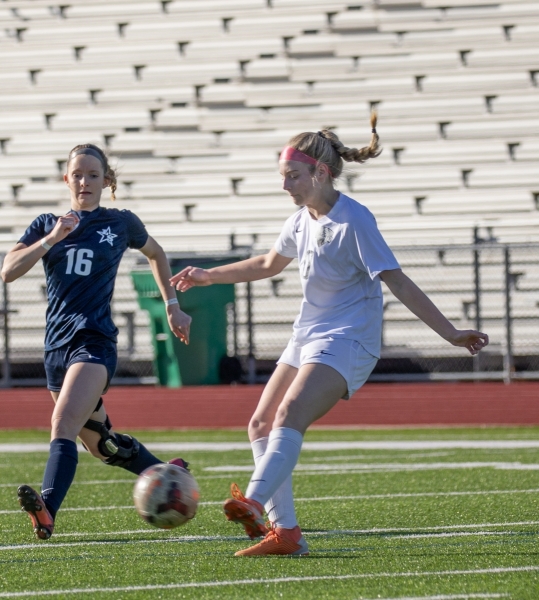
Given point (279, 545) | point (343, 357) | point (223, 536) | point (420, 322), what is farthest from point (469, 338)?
point (420, 322)

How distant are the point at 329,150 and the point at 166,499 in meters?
1.50

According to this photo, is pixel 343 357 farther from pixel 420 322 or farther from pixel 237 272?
pixel 420 322

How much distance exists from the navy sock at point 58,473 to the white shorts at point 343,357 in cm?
112

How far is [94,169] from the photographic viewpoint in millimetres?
5012

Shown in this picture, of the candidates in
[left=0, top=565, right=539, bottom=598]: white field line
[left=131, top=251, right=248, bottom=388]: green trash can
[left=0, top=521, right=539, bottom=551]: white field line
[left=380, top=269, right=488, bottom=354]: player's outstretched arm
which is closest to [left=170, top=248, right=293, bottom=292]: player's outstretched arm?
[left=380, top=269, right=488, bottom=354]: player's outstretched arm

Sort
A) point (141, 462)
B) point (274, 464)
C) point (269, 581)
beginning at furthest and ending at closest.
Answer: point (141, 462) < point (274, 464) < point (269, 581)

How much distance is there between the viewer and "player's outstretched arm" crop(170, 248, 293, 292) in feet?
15.4

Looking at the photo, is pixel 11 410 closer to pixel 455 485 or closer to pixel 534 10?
pixel 455 485

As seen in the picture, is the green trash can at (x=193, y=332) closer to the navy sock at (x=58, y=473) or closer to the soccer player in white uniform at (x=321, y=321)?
the navy sock at (x=58, y=473)

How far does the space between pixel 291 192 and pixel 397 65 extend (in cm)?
1301

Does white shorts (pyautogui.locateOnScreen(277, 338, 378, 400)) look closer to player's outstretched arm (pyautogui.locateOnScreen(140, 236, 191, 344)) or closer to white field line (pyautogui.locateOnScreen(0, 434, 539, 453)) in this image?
player's outstretched arm (pyautogui.locateOnScreen(140, 236, 191, 344))

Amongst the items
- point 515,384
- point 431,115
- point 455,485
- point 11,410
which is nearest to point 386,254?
point 455,485

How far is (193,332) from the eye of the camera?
13.5 metres

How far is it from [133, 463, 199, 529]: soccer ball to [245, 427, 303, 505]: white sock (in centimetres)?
34
